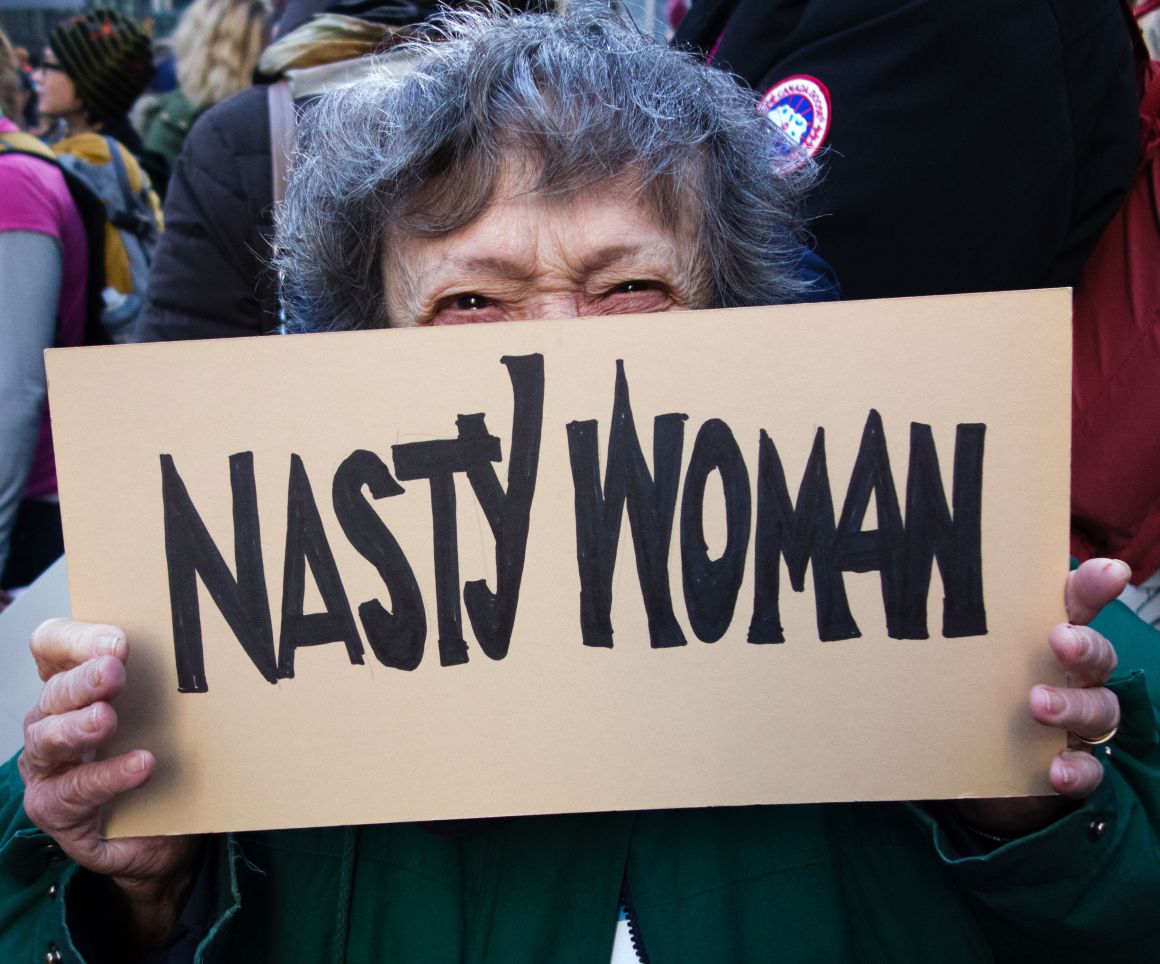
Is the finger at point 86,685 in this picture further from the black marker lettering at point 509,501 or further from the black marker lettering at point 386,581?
the black marker lettering at point 509,501

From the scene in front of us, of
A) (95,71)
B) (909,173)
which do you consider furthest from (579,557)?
(95,71)

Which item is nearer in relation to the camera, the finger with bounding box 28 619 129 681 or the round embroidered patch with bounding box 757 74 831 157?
the finger with bounding box 28 619 129 681

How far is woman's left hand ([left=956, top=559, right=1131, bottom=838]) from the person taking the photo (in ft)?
3.61

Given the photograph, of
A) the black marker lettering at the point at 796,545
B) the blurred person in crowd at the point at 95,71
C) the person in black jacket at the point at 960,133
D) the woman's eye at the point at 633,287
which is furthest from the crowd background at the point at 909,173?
the blurred person in crowd at the point at 95,71

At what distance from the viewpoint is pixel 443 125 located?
1462 mm

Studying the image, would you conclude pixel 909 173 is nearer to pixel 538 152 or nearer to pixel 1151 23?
pixel 538 152

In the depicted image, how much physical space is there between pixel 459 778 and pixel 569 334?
20.9 inches

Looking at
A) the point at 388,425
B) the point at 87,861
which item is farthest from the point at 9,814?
the point at 388,425

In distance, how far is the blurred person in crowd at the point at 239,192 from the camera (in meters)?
2.19

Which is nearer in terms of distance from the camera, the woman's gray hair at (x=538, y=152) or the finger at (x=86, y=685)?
the finger at (x=86, y=685)

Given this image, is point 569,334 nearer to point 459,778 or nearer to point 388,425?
point 388,425

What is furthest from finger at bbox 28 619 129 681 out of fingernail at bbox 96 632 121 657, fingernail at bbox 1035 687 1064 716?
fingernail at bbox 1035 687 1064 716

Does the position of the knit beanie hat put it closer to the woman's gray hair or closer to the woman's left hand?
the woman's gray hair

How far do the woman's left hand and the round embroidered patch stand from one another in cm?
88
